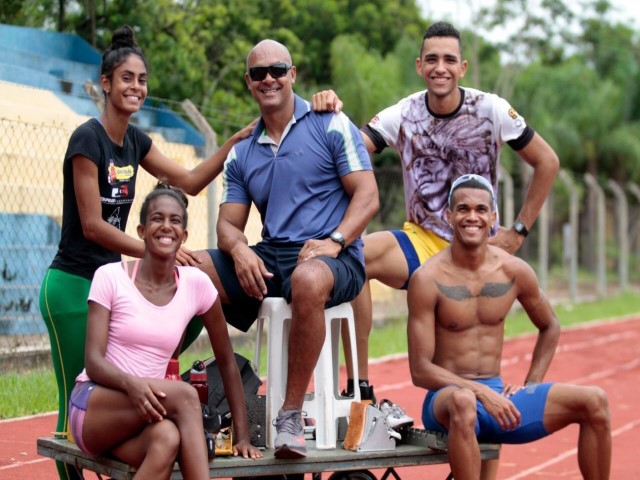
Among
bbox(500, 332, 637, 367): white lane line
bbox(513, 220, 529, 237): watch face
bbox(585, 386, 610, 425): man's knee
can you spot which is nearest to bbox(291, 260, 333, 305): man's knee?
bbox(585, 386, 610, 425): man's knee

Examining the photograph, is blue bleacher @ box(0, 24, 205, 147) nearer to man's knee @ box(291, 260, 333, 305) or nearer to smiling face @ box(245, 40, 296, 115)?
smiling face @ box(245, 40, 296, 115)

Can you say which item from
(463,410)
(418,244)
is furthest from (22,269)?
(463,410)

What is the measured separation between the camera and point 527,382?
588cm

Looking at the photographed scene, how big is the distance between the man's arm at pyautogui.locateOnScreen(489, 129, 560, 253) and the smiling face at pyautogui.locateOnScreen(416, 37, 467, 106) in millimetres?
565

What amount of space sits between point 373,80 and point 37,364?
13864 mm

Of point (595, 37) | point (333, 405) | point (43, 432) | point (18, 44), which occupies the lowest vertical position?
point (43, 432)

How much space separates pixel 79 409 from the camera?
16.4 feet

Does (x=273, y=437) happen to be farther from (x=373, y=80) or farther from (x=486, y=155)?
(x=373, y=80)

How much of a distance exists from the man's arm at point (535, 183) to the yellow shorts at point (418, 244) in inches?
12.6

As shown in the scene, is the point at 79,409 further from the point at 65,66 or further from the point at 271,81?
the point at 65,66

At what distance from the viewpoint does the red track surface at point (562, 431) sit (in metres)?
7.69

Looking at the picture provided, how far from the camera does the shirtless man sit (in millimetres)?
5484

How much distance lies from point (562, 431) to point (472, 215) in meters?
4.89

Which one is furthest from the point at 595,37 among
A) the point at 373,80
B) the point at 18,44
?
the point at 18,44
